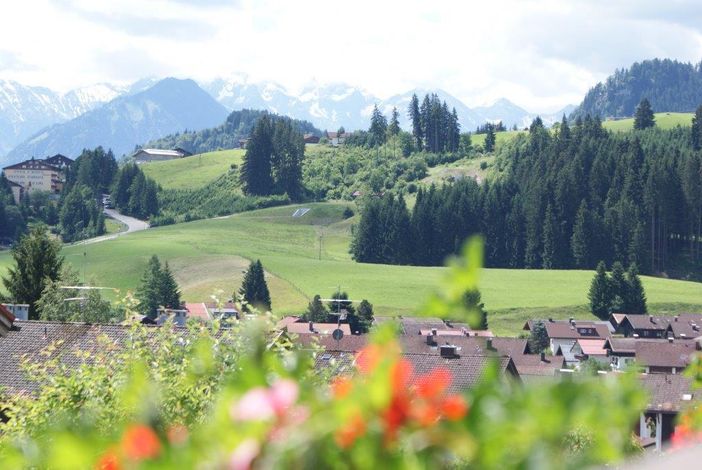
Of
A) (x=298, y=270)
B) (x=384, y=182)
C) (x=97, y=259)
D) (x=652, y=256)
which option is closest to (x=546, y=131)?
(x=384, y=182)

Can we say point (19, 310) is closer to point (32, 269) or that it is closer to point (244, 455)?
point (32, 269)

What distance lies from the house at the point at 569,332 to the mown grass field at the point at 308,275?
6429mm

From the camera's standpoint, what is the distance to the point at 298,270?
121562 mm

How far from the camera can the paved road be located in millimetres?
151438

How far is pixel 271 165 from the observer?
181 m

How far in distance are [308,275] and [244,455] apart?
117868mm

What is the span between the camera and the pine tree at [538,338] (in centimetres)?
9126

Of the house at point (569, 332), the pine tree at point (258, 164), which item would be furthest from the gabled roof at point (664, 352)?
the pine tree at point (258, 164)

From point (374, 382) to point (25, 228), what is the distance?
164m

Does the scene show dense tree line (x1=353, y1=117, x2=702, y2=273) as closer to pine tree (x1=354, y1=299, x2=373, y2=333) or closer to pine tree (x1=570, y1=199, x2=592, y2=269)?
pine tree (x1=570, y1=199, x2=592, y2=269)

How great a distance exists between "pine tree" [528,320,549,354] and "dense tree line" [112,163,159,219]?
9219 centimetres

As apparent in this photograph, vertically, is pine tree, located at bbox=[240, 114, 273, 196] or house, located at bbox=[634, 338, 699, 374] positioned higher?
pine tree, located at bbox=[240, 114, 273, 196]

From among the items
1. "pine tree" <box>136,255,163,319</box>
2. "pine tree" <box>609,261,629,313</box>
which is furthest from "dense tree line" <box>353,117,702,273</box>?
"pine tree" <box>136,255,163,319</box>

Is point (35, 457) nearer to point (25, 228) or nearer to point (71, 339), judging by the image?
point (71, 339)
